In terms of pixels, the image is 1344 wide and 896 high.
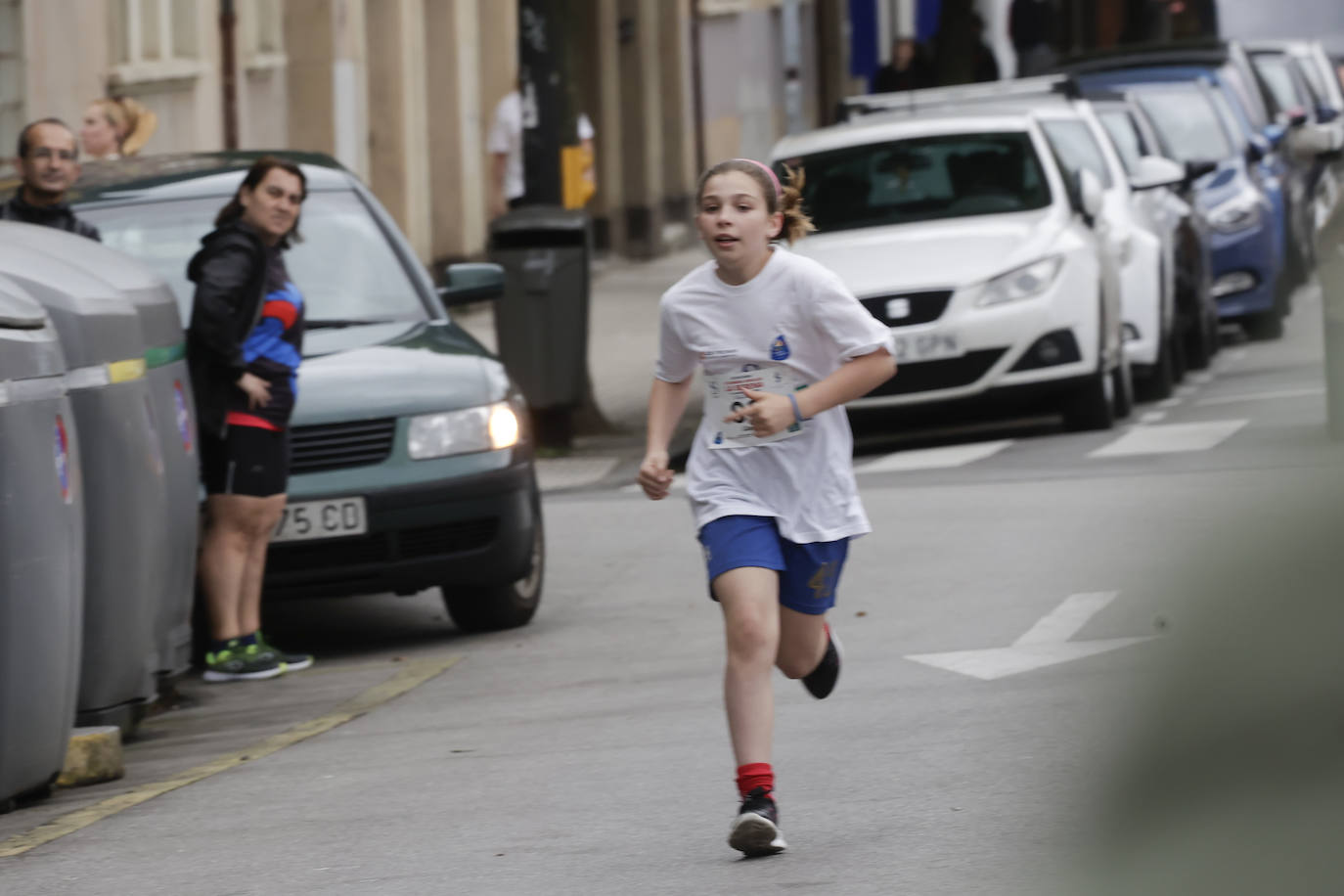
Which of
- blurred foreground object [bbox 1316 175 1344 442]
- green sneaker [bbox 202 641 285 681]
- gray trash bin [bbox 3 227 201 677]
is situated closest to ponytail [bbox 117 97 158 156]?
green sneaker [bbox 202 641 285 681]

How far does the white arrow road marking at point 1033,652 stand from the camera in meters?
7.77

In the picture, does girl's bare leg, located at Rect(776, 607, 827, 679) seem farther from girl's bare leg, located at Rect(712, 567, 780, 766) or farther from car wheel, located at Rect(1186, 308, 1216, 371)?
car wheel, located at Rect(1186, 308, 1216, 371)

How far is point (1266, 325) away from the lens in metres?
20.3

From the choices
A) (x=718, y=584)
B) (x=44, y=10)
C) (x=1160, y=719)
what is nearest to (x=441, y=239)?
(x=44, y=10)

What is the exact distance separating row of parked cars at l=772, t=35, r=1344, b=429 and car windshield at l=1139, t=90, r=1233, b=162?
4.09 feet

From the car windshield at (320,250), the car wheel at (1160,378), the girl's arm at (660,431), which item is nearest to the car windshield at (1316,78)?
the car wheel at (1160,378)

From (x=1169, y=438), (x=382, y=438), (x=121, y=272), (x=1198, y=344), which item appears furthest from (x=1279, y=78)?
(x=121, y=272)

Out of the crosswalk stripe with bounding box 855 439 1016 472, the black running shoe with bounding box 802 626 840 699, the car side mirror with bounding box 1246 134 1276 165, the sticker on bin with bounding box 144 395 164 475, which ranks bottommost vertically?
the crosswalk stripe with bounding box 855 439 1016 472

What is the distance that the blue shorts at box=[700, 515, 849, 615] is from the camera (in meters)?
5.53

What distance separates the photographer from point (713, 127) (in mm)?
37125

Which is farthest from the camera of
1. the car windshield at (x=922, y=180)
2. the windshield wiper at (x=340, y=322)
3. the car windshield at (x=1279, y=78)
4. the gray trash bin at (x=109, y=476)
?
the car windshield at (x=1279, y=78)

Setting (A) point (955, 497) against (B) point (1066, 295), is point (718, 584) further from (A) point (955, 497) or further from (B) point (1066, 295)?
(B) point (1066, 295)

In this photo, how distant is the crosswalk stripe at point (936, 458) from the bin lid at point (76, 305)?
6.70 metres

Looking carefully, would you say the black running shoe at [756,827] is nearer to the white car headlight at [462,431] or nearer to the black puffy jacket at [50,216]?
the white car headlight at [462,431]
